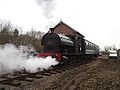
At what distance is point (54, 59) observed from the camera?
15.6 m

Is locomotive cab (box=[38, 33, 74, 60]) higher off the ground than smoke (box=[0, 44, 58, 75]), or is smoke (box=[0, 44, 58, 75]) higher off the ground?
locomotive cab (box=[38, 33, 74, 60])

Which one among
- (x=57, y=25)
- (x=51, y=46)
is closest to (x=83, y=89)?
(x=51, y=46)

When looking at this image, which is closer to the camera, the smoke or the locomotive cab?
the smoke

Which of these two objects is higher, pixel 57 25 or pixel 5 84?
pixel 57 25

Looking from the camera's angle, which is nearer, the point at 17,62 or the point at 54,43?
the point at 17,62

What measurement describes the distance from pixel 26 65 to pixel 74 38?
9.11 metres

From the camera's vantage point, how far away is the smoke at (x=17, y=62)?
533 inches

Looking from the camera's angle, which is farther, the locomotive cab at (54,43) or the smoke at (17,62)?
the locomotive cab at (54,43)

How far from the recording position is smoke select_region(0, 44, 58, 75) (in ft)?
44.4

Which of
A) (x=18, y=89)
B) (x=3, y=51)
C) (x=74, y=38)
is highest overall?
(x=74, y=38)

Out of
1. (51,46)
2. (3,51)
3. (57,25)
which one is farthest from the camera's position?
(57,25)

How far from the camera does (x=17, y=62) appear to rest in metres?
14.8

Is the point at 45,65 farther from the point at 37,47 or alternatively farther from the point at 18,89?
the point at 37,47

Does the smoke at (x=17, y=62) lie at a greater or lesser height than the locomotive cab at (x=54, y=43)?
lesser
